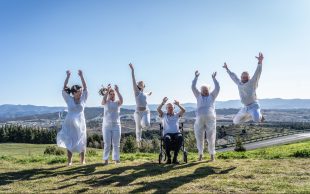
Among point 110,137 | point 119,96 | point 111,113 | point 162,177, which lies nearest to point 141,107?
point 119,96

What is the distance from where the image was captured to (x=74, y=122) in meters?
13.0

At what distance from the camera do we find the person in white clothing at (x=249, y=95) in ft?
42.6

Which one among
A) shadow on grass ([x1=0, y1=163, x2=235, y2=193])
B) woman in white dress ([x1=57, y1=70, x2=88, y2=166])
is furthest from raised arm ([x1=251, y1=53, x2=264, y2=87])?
woman in white dress ([x1=57, y1=70, x2=88, y2=166])

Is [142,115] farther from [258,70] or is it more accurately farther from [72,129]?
[258,70]

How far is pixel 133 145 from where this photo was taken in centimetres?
2931

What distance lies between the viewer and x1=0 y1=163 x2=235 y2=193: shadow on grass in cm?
962

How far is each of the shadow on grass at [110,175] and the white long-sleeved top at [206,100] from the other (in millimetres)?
1954

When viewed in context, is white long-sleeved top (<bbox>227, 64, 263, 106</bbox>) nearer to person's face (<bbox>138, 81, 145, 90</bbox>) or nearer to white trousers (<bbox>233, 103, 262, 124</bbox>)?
white trousers (<bbox>233, 103, 262, 124</bbox>)

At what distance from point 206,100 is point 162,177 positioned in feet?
13.1

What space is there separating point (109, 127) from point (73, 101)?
1580 millimetres

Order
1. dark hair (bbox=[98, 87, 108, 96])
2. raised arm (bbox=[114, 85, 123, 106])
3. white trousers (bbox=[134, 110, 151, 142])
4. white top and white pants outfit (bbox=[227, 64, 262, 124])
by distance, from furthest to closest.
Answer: white trousers (bbox=[134, 110, 151, 142]) → dark hair (bbox=[98, 87, 108, 96]) → raised arm (bbox=[114, 85, 123, 106]) → white top and white pants outfit (bbox=[227, 64, 262, 124])

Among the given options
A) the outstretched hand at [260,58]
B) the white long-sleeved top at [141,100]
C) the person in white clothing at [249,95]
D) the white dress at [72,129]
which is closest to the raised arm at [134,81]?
the white long-sleeved top at [141,100]

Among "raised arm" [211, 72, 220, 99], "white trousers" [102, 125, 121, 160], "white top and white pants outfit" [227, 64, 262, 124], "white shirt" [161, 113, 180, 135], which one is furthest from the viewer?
"white shirt" [161, 113, 180, 135]

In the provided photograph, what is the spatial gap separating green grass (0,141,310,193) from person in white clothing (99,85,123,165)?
0.81 metres
